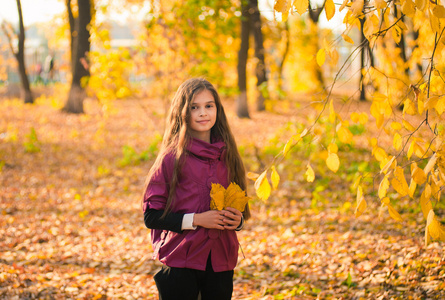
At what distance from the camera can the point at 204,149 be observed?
6.93ft

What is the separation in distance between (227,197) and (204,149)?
0.28 metres

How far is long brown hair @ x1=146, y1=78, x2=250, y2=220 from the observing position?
209cm

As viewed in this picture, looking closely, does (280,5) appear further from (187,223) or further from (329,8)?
(187,223)

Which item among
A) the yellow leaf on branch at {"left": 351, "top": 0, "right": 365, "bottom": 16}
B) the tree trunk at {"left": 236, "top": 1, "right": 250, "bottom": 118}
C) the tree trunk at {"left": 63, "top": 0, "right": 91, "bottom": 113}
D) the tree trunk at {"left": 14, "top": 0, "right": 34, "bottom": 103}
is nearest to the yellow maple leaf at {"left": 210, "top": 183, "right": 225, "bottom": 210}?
the yellow leaf on branch at {"left": 351, "top": 0, "right": 365, "bottom": 16}

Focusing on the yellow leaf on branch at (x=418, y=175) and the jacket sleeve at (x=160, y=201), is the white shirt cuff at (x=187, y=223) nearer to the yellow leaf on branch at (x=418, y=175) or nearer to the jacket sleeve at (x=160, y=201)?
the jacket sleeve at (x=160, y=201)

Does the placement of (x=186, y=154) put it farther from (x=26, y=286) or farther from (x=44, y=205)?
(x=44, y=205)

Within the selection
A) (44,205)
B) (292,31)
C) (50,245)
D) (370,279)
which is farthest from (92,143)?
(292,31)

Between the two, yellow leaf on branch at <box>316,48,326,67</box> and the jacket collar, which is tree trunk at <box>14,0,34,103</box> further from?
yellow leaf on branch at <box>316,48,326,67</box>

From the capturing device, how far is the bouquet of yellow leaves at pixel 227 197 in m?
1.97

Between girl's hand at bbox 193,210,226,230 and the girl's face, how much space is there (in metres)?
0.46

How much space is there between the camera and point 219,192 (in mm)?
1961

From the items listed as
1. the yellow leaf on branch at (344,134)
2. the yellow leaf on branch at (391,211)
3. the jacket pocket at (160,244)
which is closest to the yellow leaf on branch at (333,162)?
the yellow leaf on branch at (344,134)

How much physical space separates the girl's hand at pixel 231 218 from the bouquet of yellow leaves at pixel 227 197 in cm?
2

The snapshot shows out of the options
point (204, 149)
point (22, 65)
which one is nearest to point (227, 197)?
point (204, 149)
